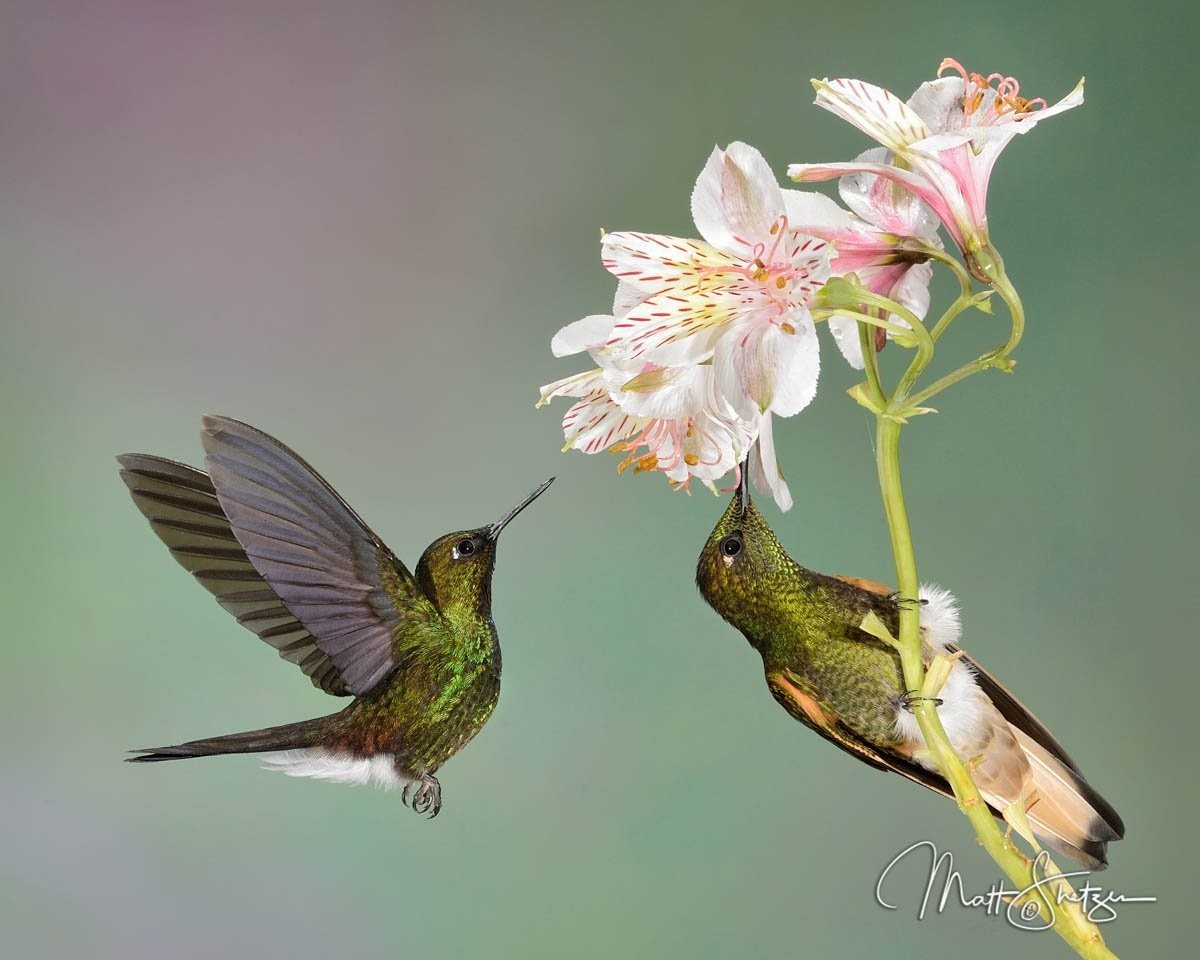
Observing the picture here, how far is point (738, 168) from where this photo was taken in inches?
22.8

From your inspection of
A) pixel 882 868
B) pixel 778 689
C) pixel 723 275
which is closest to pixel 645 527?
pixel 778 689

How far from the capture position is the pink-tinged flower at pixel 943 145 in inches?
23.4

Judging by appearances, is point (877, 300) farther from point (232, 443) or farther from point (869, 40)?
point (869, 40)

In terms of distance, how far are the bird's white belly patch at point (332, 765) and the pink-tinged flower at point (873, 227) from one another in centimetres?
49

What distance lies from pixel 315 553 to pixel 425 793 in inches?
9.1

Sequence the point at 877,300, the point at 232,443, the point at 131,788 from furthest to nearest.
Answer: the point at 131,788
the point at 232,443
the point at 877,300

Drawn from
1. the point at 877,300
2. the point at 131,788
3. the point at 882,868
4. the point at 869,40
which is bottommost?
the point at 882,868

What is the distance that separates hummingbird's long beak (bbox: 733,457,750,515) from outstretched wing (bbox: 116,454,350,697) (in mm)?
316

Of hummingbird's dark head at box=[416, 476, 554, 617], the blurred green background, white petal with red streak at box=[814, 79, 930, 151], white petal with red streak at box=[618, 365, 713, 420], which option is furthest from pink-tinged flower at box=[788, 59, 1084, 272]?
the blurred green background

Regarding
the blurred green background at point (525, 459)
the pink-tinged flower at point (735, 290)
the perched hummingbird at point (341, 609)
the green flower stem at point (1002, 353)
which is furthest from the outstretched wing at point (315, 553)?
the green flower stem at point (1002, 353)

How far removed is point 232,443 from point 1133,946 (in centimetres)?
90

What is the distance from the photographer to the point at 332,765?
0.87 metres

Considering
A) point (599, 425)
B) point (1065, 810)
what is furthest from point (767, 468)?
point (1065, 810)

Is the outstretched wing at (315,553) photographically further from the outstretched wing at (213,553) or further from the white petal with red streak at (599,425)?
the white petal with red streak at (599,425)
